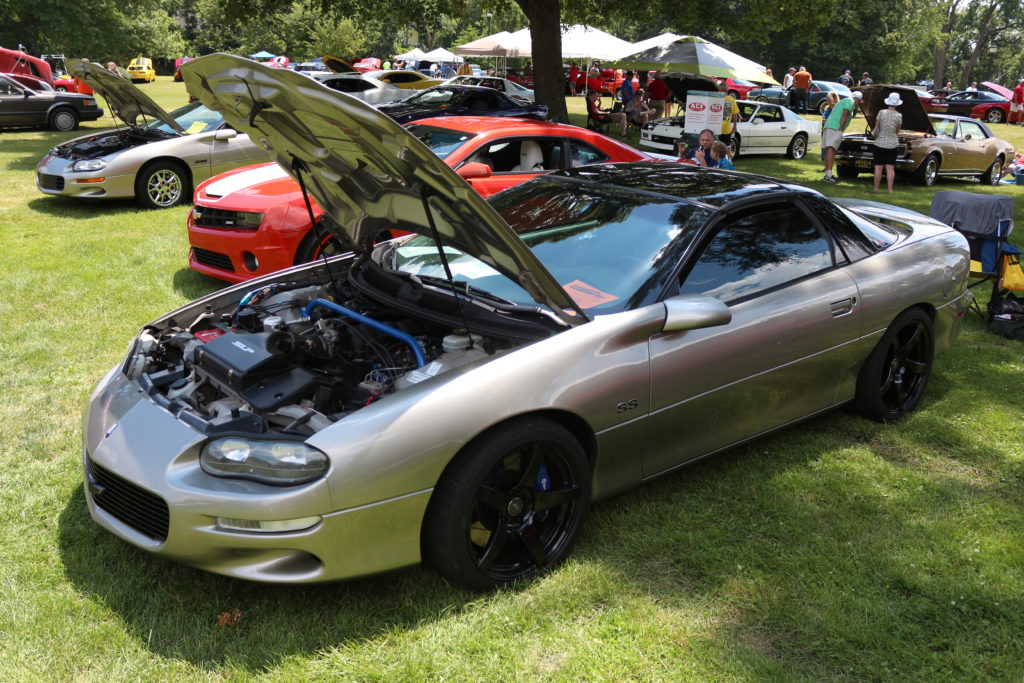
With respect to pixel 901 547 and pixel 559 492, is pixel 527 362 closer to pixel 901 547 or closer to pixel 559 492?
pixel 559 492

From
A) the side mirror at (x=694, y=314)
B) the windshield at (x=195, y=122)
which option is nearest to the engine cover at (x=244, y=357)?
the side mirror at (x=694, y=314)

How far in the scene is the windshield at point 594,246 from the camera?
362cm

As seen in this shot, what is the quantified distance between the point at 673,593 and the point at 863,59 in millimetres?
55447

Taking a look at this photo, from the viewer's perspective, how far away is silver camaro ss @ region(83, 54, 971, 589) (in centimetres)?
283

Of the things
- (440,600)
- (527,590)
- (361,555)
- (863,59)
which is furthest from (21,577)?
(863,59)

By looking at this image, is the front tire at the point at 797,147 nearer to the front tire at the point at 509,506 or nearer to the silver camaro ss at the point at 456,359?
the silver camaro ss at the point at 456,359

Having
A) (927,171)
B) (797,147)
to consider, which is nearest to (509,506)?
(927,171)

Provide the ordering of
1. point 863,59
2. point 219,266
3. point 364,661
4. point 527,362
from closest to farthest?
point 364,661
point 527,362
point 219,266
point 863,59

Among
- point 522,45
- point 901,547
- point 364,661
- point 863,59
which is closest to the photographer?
point 364,661

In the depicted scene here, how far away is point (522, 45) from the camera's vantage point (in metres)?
26.3

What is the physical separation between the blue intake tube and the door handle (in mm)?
2087

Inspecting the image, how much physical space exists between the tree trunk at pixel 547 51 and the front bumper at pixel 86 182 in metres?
7.88

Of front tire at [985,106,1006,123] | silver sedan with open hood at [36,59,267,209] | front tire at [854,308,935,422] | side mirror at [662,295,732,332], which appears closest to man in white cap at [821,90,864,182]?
silver sedan with open hood at [36,59,267,209]

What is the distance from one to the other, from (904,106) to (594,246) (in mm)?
11640
